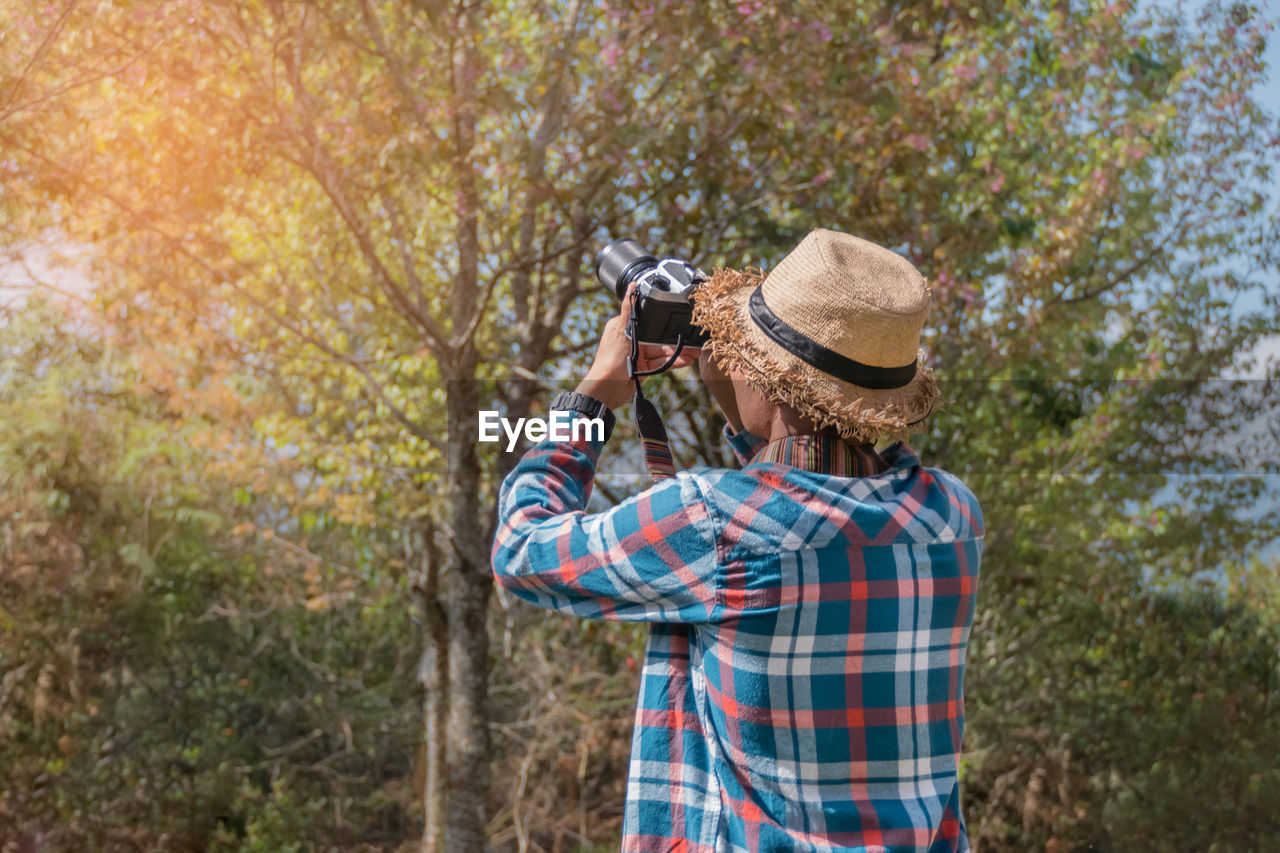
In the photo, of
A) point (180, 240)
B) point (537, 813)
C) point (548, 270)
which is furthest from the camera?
point (537, 813)

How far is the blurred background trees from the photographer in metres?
3.49

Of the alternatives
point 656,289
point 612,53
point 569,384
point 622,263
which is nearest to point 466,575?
point 569,384

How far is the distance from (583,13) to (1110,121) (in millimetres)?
2243

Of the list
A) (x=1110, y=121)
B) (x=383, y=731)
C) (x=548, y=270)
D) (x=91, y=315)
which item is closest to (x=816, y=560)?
(x=548, y=270)

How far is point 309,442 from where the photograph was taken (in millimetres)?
4168

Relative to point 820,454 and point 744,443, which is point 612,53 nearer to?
point 744,443

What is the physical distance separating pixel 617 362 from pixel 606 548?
9.1 inches

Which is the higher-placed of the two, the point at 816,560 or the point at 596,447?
the point at 596,447

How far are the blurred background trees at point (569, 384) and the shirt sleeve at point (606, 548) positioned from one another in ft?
7.98

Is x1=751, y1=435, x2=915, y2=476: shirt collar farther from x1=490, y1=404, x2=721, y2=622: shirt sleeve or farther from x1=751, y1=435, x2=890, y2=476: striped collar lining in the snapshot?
x1=490, y1=404, x2=721, y2=622: shirt sleeve

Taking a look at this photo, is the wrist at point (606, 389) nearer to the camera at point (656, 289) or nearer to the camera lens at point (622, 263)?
the camera at point (656, 289)

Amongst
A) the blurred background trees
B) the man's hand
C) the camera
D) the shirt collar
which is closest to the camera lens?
the camera

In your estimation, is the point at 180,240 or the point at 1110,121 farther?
the point at 1110,121

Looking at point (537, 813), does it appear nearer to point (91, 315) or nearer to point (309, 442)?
point (309, 442)
